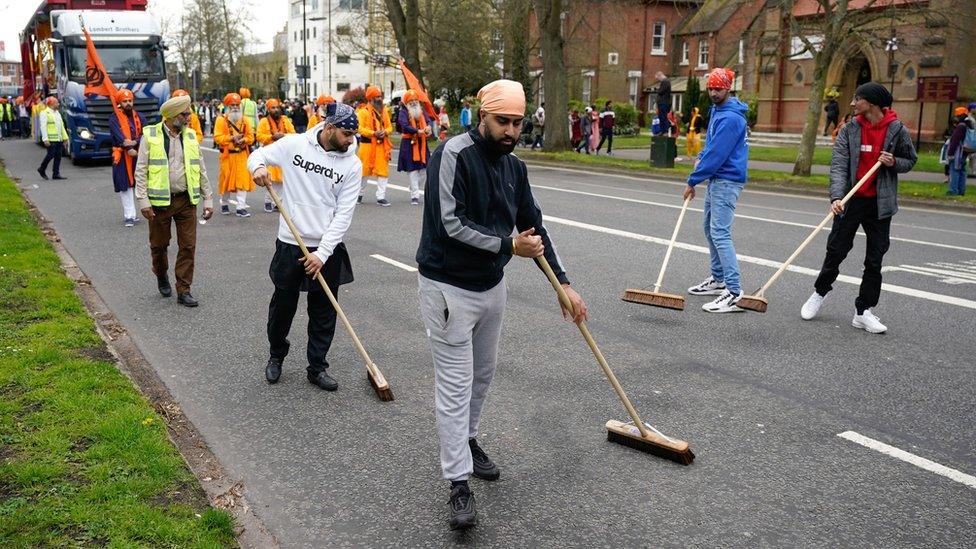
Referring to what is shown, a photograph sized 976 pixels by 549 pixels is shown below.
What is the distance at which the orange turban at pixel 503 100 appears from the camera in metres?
3.64

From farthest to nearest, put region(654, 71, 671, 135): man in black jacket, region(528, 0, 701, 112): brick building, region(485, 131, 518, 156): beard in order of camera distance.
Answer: region(528, 0, 701, 112): brick building
region(654, 71, 671, 135): man in black jacket
region(485, 131, 518, 156): beard

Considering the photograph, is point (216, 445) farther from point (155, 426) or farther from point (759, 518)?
point (759, 518)

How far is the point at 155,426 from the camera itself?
4.76 m

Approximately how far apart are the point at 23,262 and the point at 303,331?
156 inches

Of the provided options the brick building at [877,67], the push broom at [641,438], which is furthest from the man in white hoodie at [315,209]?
the brick building at [877,67]

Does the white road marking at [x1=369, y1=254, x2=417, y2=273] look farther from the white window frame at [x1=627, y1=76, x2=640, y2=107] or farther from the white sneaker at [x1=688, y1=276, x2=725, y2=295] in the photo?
the white window frame at [x1=627, y1=76, x2=640, y2=107]

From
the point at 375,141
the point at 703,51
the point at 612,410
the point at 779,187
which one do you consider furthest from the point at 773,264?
the point at 703,51

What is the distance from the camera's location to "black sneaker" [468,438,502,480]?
172 inches

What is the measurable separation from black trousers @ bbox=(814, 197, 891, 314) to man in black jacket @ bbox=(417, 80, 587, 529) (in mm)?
4279

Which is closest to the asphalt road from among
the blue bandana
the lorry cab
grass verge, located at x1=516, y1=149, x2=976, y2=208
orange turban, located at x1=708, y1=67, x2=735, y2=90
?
the blue bandana

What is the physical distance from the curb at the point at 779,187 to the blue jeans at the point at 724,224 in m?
10.3

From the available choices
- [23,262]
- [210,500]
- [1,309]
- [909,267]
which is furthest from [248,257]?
[909,267]

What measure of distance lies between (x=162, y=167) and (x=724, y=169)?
5115mm

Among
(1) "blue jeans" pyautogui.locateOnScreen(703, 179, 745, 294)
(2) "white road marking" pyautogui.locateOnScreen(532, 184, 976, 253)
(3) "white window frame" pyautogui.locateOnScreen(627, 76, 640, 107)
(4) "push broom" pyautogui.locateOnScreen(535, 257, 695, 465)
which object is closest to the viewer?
(4) "push broom" pyautogui.locateOnScreen(535, 257, 695, 465)
